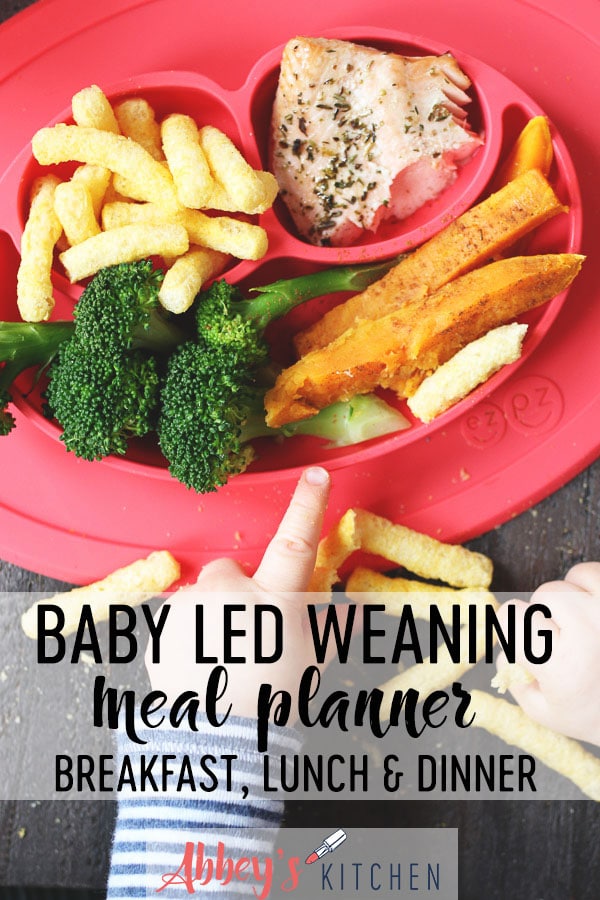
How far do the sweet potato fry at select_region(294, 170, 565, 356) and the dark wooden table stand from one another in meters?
0.52

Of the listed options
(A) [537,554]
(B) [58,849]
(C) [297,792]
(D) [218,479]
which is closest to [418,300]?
(D) [218,479]

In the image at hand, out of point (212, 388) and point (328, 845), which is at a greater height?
point (212, 388)

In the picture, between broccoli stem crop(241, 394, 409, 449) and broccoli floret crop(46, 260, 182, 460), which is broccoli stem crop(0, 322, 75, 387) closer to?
broccoli floret crop(46, 260, 182, 460)

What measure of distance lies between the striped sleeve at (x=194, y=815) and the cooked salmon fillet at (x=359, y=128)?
3.29 ft

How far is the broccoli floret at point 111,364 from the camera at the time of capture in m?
1.39

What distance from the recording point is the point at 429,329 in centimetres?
143

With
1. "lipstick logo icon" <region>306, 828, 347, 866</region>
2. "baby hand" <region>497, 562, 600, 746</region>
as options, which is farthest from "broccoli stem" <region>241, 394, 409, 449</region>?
"lipstick logo icon" <region>306, 828, 347, 866</region>

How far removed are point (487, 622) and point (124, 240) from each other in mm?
1002

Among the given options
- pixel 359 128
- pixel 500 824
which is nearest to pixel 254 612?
pixel 500 824

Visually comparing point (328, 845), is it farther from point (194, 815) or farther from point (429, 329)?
point (429, 329)

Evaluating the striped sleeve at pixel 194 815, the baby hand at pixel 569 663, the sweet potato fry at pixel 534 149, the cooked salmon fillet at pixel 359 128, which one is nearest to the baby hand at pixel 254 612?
the striped sleeve at pixel 194 815

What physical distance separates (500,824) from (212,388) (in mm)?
1088

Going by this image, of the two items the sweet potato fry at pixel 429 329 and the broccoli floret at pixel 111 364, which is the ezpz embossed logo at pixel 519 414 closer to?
the sweet potato fry at pixel 429 329

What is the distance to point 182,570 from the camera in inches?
66.4
